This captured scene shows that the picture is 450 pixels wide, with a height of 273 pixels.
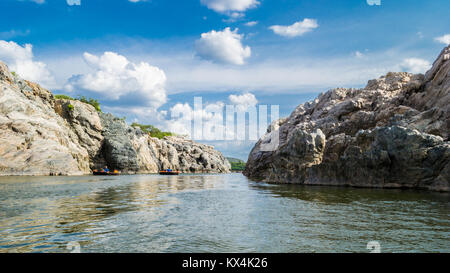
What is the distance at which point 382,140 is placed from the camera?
32.2 meters

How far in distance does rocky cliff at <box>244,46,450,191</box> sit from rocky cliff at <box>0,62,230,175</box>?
44.0m

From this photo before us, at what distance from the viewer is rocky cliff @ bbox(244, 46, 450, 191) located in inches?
1126

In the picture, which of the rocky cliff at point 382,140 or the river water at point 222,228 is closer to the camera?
the river water at point 222,228

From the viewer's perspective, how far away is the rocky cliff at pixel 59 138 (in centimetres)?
5225

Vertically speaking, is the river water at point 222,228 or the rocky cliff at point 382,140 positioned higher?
the rocky cliff at point 382,140

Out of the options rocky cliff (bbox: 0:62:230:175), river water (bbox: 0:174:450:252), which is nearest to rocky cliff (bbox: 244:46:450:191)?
river water (bbox: 0:174:450:252)

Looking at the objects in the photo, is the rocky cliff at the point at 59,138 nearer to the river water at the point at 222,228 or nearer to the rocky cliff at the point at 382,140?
the river water at the point at 222,228

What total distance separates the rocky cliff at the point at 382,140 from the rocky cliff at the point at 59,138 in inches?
1731

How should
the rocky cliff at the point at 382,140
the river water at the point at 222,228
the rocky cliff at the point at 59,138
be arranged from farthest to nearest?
the rocky cliff at the point at 59,138
the rocky cliff at the point at 382,140
the river water at the point at 222,228

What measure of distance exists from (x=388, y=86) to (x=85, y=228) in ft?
189

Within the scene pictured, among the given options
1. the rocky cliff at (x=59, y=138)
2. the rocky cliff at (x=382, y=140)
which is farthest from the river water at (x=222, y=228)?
the rocky cliff at (x=59, y=138)

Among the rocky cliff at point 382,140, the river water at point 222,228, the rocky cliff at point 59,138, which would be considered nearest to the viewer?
the river water at point 222,228

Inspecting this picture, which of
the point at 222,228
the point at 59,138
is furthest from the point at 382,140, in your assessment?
the point at 59,138
